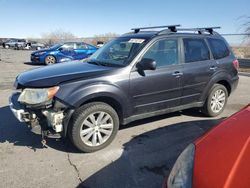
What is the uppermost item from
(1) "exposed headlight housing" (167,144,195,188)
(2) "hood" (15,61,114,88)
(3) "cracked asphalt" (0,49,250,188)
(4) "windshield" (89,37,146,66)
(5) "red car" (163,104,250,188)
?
(4) "windshield" (89,37,146,66)

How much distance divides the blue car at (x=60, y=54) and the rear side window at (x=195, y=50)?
11.9 m

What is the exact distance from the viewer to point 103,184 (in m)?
3.38

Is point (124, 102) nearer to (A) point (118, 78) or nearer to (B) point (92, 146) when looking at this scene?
(A) point (118, 78)

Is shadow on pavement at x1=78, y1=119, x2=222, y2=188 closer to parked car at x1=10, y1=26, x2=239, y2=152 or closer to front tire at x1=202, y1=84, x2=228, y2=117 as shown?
parked car at x1=10, y1=26, x2=239, y2=152

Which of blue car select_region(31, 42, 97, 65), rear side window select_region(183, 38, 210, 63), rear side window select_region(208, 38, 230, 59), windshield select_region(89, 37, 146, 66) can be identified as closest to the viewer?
windshield select_region(89, 37, 146, 66)

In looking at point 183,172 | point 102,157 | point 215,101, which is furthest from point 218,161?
point 215,101

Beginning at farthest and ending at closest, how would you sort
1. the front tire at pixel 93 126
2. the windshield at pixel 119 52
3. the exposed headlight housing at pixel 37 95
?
the windshield at pixel 119 52 → the front tire at pixel 93 126 → the exposed headlight housing at pixel 37 95

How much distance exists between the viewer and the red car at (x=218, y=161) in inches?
67.2

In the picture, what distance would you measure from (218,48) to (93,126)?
336 centimetres

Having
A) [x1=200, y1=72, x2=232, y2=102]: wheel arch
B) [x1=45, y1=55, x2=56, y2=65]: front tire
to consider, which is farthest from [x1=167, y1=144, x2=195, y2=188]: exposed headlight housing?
[x1=45, y1=55, x2=56, y2=65]: front tire

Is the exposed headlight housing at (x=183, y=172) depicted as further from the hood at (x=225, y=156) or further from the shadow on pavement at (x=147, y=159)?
the shadow on pavement at (x=147, y=159)

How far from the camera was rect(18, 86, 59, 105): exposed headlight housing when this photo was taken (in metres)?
3.92

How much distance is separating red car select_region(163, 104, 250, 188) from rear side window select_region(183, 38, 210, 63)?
3.10 meters

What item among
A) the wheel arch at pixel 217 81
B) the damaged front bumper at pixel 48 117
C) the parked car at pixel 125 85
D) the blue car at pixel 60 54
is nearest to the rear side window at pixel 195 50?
the parked car at pixel 125 85
